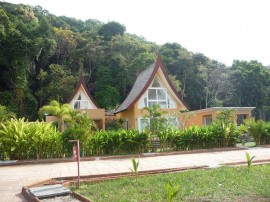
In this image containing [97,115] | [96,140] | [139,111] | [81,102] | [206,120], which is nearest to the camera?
[96,140]

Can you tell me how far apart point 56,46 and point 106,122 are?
56.6 feet

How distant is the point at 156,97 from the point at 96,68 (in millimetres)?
19192

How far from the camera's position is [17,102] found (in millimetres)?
31656

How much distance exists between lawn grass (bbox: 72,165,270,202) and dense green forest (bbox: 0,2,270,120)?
87.3 feet

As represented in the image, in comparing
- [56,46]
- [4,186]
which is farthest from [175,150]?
[56,46]

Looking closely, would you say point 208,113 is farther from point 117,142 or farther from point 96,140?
point 96,140

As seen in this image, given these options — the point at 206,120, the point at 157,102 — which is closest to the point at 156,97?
the point at 157,102

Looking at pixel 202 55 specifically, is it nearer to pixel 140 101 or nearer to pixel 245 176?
pixel 140 101

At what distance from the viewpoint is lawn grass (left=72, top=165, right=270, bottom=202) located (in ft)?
16.0

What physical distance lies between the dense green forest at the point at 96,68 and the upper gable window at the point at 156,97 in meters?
12.8

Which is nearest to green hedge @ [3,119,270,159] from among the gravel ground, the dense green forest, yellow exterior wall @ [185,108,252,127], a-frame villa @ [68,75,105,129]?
the gravel ground

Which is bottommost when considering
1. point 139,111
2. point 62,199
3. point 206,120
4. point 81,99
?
point 62,199

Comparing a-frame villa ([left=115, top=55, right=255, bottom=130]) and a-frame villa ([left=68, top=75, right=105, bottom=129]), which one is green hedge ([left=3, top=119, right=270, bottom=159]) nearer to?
a-frame villa ([left=115, top=55, right=255, bottom=130])

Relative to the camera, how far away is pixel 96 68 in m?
39.2
